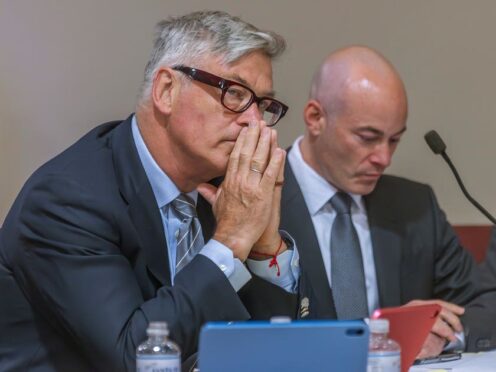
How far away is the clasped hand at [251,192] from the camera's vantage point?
177 centimetres

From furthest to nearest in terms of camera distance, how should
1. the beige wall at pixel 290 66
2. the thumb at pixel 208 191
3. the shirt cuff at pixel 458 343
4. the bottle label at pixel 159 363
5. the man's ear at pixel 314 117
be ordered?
1. the beige wall at pixel 290 66
2. the man's ear at pixel 314 117
3. the shirt cuff at pixel 458 343
4. the thumb at pixel 208 191
5. the bottle label at pixel 159 363

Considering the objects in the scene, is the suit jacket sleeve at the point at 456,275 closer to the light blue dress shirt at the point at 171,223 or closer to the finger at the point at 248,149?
the light blue dress shirt at the point at 171,223

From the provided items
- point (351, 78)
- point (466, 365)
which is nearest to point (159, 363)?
point (466, 365)

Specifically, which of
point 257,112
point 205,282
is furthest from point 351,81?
point 205,282

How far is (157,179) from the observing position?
185 cm

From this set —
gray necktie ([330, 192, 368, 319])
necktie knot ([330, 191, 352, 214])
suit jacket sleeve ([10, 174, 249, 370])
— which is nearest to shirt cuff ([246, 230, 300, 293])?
suit jacket sleeve ([10, 174, 249, 370])

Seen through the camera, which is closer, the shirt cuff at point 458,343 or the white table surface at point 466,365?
the white table surface at point 466,365

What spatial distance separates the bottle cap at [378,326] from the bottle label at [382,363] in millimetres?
34

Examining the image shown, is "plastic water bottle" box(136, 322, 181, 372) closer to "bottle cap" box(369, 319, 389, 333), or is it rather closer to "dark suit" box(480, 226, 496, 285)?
"bottle cap" box(369, 319, 389, 333)

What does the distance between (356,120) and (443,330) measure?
659 millimetres

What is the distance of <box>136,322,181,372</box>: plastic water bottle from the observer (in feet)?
3.84

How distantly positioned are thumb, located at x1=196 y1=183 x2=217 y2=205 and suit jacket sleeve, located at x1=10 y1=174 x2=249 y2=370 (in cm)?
27

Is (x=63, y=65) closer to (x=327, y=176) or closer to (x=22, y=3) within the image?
(x=22, y=3)


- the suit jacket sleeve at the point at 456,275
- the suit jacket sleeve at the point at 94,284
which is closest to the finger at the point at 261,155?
the suit jacket sleeve at the point at 94,284
